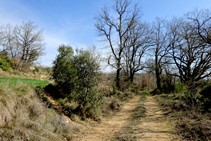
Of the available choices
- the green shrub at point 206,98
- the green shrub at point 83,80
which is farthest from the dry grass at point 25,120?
the green shrub at point 206,98

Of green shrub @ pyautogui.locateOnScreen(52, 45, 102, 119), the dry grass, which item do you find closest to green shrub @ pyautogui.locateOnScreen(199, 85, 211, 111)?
green shrub @ pyautogui.locateOnScreen(52, 45, 102, 119)

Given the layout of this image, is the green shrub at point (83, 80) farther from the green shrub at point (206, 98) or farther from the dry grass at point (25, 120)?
the green shrub at point (206, 98)

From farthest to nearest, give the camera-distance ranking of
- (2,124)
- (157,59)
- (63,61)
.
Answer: (157,59)
(63,61)
(2,124)

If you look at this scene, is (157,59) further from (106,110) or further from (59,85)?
(59,85)

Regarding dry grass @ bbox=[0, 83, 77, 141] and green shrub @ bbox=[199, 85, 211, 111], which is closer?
dry grass @ bbox=[0, 83, 77, 141]

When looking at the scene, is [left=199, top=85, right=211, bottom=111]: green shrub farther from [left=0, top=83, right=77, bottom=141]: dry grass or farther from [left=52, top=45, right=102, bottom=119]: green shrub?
[left=0, top=83, right=77, bottom=141]: dry grass

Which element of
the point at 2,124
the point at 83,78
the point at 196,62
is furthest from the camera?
the point at 196,62

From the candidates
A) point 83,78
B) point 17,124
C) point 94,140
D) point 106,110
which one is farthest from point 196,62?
point 17,124

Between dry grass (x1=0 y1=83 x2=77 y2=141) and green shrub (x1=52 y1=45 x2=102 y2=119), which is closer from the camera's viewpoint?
dry grass (x1=0 y1=83 x2=77 y2=141)

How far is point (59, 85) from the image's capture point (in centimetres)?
1002

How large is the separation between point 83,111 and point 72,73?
2.42 metres

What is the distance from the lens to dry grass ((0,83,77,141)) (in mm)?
4375

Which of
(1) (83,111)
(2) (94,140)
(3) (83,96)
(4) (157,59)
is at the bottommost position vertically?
(2) (94,140)

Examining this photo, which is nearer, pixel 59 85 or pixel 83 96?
pixel 83 96
